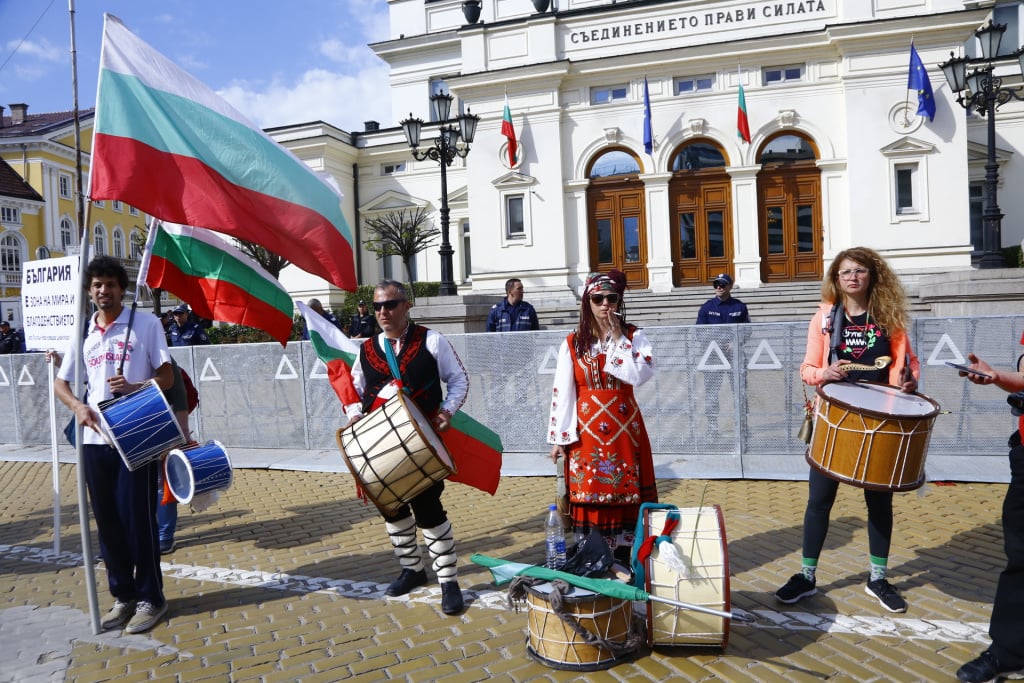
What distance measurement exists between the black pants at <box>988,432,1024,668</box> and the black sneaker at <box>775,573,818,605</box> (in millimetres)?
1163

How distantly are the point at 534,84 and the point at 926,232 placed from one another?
1189cm

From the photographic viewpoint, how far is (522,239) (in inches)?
937

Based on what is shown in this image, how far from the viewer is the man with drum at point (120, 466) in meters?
4.72

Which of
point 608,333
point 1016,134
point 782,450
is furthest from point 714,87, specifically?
point 608,333

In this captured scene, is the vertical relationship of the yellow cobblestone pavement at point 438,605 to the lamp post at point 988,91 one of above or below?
below

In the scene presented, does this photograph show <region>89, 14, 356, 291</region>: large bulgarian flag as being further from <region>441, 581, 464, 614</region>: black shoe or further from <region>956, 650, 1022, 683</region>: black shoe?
<region>956, 650, 1022, 683</region>: black shoe

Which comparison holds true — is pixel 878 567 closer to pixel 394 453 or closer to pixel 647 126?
pixel 394 453

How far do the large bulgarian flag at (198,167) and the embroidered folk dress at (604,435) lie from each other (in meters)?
1.89

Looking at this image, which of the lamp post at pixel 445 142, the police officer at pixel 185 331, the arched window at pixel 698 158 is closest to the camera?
the police officer at pixel 185 331

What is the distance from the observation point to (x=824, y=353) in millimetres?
4535

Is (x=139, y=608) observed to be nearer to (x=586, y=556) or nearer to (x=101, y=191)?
(x=101, y=191)

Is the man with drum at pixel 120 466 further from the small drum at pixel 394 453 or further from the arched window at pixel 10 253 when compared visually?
the arched window at pixel 10 253

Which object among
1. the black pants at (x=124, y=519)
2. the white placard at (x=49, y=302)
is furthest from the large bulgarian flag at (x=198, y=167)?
the white placard at (x=49, y=302)

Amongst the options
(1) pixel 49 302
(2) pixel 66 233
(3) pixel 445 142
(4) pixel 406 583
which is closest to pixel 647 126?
(3) pixel 445 142
